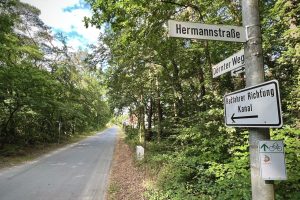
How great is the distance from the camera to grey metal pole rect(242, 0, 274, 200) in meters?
2.42

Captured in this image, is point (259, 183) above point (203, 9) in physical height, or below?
below

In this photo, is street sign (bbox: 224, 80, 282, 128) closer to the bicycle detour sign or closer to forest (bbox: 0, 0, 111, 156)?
the bicycle detour sign

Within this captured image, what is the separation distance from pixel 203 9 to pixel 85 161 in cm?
1023

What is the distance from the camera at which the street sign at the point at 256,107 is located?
2.26 m

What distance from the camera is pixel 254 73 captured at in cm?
259

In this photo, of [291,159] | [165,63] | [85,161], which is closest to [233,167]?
[291,159]

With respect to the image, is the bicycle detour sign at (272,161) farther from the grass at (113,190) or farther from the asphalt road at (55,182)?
the asphalt road at (55,182)

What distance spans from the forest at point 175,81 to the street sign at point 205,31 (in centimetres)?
274

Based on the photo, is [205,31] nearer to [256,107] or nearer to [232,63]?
[232,63]

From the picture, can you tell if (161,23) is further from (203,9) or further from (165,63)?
(165,63)

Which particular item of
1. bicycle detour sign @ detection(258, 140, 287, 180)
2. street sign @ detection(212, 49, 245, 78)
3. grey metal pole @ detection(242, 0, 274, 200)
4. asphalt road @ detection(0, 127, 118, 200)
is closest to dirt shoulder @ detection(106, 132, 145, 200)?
asphalt road @ detection(0, 127, 118, 200)

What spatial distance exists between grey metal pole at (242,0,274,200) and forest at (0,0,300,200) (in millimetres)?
2052

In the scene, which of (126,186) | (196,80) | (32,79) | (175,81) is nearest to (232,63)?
(126,186)

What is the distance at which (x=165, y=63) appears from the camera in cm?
1221
